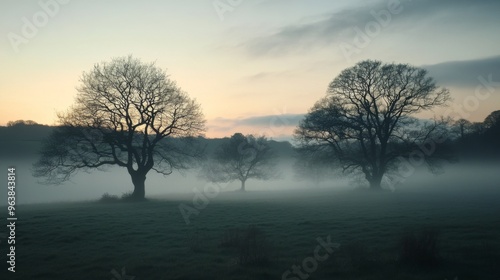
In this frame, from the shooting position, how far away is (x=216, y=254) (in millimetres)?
A: 12414

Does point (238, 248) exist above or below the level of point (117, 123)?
below

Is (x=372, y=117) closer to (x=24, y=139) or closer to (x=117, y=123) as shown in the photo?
(x=117, y=123)

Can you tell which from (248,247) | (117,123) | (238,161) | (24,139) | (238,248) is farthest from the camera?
(24,139)

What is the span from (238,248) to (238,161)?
52.4 m

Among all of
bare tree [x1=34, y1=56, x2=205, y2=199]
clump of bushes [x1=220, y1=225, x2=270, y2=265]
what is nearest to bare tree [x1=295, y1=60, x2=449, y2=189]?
bare tree [x1=34, y1=56, x2=205, y2=199]

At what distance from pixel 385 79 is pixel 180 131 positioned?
2495 cm

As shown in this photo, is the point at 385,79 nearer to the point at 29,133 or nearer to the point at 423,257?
the point at 423,257

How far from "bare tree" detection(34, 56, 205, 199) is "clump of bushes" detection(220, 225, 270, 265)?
22.3m

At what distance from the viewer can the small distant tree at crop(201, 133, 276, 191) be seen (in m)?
64.6

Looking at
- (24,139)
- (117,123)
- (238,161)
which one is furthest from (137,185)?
(24,139)

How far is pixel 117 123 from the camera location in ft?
109

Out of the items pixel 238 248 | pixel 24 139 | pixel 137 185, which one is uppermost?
pixel 24 139

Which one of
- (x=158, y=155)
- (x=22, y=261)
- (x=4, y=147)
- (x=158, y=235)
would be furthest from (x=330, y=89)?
(x=4, y=147)

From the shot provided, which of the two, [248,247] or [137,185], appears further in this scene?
[137,185]
